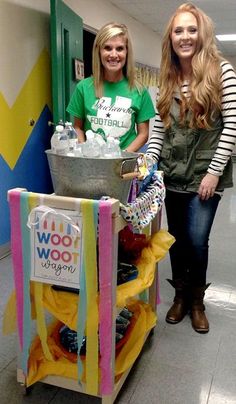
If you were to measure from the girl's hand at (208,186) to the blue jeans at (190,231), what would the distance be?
45 mm

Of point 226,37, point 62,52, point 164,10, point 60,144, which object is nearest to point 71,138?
point 60,144

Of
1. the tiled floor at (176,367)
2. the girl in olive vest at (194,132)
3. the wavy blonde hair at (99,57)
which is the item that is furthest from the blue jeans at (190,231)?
the wavy blonde hair at (99,57)

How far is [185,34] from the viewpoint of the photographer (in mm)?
1524

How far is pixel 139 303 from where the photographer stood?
1.69 meters

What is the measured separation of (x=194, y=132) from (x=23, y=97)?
1.77m

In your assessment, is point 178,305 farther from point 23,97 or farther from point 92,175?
point 23,97

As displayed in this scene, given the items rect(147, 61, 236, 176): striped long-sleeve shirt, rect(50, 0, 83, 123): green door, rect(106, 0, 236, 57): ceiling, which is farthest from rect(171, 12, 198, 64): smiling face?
rect(106, 0, 236, 57): ceiling

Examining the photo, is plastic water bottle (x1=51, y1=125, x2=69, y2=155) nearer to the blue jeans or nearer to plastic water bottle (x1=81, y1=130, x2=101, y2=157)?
plastic water bottle (x1=81, y1=130, x2=101, y2=157)

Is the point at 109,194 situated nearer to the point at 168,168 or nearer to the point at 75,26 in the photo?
the point at 168,168

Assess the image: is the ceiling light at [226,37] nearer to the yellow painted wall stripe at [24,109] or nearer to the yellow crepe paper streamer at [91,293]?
the yellow painted wall stripe at [24,109]

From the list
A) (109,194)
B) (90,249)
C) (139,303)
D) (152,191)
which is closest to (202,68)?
(152,191)

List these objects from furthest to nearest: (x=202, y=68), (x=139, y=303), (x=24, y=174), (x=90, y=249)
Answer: (x=24, y=174)
(x=139, y=303)
(x=202, y=68)
(x=90, y=249)

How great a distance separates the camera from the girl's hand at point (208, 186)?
1.61 metres

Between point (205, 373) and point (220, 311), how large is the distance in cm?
54
